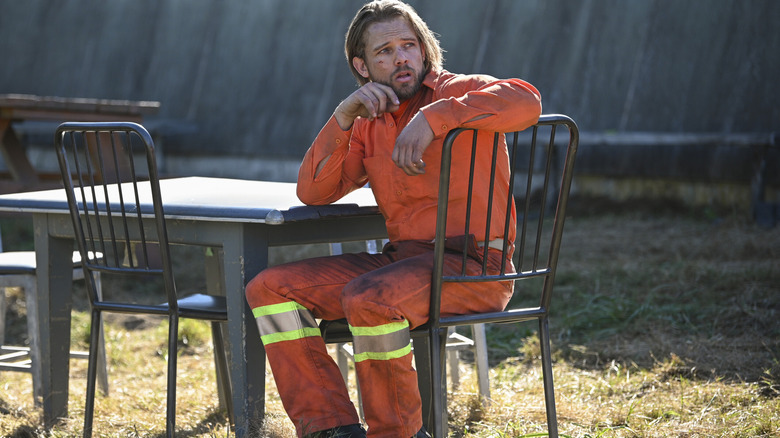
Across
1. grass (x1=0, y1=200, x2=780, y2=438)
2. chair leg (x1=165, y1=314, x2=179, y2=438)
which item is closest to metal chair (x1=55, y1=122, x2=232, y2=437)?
chair leg (x1=165, y1=314, x2=179, y2=438)

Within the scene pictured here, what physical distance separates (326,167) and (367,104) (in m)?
0.26

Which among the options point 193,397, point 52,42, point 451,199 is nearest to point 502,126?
point 451,199

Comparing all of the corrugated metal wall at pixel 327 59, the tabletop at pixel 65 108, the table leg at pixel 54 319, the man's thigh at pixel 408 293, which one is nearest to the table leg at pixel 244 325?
the man's thigh at pixel 408 293

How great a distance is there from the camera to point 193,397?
13.1 feet

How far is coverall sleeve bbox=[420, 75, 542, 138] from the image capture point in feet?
8.21

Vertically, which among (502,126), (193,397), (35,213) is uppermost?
(502,126)

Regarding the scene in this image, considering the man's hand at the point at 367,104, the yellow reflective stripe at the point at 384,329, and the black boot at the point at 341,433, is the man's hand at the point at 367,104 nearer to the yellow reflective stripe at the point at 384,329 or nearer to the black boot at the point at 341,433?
the yellow reflective stripe at the point at 384,329

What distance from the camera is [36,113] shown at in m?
5.78

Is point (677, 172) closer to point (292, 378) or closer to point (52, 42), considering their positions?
point (292, 378)

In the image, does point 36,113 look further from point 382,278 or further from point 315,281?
point 382,278

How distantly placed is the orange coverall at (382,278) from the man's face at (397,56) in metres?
0.05

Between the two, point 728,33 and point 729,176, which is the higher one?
point 728,33

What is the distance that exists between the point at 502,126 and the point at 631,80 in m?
5.28

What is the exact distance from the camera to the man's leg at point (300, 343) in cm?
267
